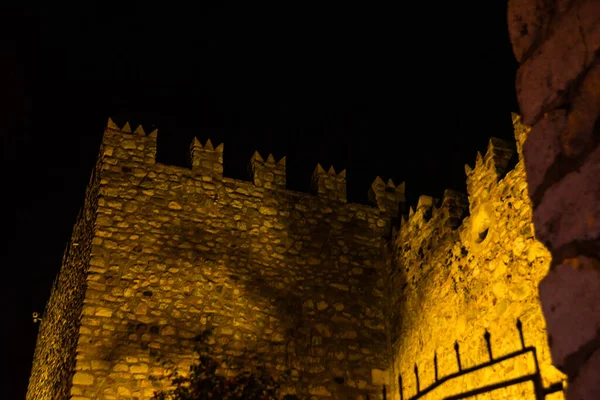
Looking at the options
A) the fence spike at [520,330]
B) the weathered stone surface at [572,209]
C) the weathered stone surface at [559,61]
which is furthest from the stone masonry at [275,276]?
the weathered stone surface at [572,209]

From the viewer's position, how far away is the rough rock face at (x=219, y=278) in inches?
309

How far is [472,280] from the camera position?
705 cm

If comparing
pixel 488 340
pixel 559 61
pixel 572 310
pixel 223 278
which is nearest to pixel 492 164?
pixel 488 340

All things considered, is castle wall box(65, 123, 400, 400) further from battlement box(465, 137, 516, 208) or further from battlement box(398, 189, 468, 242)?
battlement box(465, 137, 516, 208)

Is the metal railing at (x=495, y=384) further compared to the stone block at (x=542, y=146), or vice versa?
the metal railing at (x=495, y=384)

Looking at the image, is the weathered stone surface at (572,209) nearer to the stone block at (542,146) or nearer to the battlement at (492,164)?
the stone block at (542,146)

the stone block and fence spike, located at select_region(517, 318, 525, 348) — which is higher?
fence spike, located at select_region(517, 318, 525, 348)

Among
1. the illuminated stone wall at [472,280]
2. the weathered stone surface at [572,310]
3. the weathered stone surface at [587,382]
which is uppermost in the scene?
the illuminated stone wall at [472,280]

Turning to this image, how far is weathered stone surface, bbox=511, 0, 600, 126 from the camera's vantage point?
1.79 m

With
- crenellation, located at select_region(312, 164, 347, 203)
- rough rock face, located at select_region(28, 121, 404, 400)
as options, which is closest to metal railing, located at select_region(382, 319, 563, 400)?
rough rock face, located at select_region(28, 121, 404, 400)

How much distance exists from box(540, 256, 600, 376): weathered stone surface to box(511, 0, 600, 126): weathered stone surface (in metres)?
0.49

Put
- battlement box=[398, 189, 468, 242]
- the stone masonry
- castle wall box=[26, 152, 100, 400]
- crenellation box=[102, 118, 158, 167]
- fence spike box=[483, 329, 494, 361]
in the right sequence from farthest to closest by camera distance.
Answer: crenellation box=[102, 118, 158, 167]
castle wall box=[26, 152, 100, 400]
battlement box=[398, 189, 468, 242]
the stone masonry
fence spike box=[483, 329, 494, 361]

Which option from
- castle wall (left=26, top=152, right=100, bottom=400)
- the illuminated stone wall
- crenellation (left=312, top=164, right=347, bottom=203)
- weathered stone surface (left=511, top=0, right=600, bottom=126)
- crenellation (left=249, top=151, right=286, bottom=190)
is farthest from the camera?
crenellation (left=312, top=164, right=347, bottom=203)

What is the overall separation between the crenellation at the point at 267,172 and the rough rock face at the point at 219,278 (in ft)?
0.05
